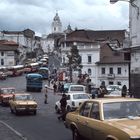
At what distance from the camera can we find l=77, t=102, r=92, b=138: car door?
562 inches

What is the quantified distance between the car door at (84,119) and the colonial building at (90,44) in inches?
1733

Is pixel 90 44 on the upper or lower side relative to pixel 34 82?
upper

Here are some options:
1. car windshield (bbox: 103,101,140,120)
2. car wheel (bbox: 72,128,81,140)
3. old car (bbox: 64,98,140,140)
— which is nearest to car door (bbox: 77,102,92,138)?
old car (bbox: 64,98,140,140)

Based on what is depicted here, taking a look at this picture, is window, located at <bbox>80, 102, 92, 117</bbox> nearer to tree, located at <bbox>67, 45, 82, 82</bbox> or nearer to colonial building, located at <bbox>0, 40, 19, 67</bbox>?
tree, located at <bbox>67, 45, 82, 82</bbox>

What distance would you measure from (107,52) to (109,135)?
93174 mm

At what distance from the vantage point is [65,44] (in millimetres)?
137250

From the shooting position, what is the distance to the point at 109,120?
43.0 feet

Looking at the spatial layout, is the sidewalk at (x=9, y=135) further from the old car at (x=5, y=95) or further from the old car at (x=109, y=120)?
the old car at (x=5, y=95)

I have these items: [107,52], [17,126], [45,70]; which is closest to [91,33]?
[107,52]

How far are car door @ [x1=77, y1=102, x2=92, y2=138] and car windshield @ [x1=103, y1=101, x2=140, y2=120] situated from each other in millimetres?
887

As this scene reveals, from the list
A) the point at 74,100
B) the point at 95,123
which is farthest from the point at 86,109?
the point at 74,100

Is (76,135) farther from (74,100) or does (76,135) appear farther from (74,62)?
(74,62)

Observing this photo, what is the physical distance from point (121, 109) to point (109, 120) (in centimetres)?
59

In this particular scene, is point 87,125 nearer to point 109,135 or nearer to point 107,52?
point 109,135
